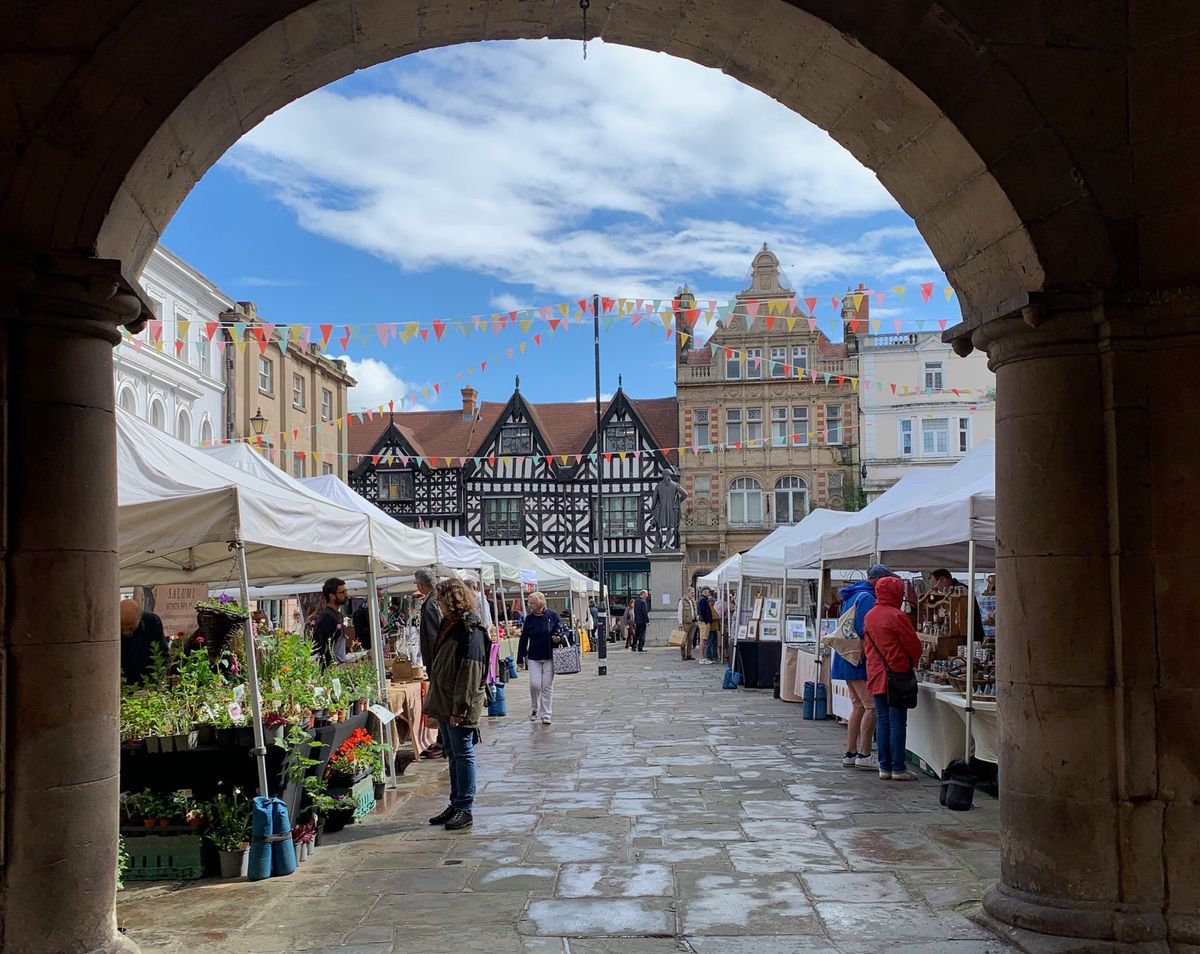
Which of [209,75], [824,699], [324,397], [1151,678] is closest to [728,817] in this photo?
[1151,678]

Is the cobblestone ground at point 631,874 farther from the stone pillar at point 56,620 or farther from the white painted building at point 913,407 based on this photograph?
the white painted building at point 913,407

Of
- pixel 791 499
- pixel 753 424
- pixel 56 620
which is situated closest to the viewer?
pixel 56 620

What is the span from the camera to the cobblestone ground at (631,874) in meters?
4.88

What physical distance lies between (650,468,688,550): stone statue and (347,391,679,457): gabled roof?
2885 millimetres

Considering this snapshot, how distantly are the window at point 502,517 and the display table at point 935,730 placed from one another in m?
34.2

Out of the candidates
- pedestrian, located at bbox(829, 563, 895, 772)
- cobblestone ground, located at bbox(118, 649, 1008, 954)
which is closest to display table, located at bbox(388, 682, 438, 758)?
cobblestone ground, located at bbox(118, 649, 1008, 954)

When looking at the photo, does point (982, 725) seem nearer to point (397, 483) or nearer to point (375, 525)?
point (375, 525)

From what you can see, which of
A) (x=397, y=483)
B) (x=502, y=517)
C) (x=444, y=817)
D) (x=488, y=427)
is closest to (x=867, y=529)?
(x=444, y=817)

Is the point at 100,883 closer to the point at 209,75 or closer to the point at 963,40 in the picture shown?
the point at 209,75

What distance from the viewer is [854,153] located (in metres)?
5.59

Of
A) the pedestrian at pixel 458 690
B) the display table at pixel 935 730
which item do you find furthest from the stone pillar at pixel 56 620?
the display table at pixel 935 730

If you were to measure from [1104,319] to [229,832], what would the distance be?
4946mm

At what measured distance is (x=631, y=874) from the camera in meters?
5.93

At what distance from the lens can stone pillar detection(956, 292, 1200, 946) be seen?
455cm
